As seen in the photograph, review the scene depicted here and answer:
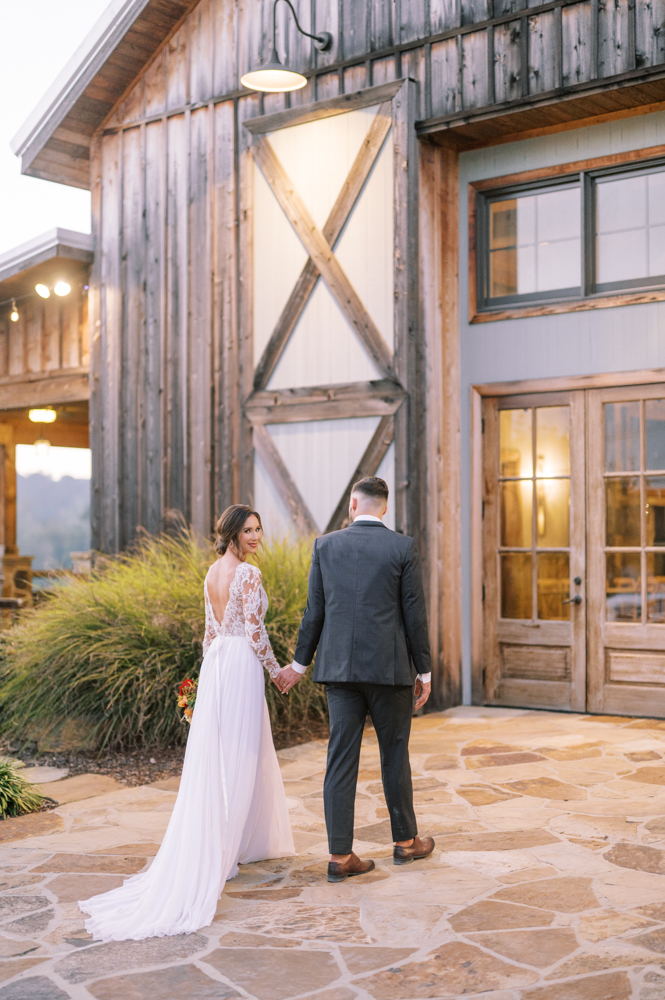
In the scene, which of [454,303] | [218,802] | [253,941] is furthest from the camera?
[454,303]

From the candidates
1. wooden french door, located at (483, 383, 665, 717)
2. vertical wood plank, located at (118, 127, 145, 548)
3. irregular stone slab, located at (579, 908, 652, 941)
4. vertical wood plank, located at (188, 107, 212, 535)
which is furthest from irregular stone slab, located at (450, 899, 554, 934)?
vertical wood plank, located at (118, 127, 145, 548)

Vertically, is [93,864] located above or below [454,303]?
below

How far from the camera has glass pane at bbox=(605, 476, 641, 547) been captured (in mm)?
7675

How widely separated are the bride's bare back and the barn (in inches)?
143

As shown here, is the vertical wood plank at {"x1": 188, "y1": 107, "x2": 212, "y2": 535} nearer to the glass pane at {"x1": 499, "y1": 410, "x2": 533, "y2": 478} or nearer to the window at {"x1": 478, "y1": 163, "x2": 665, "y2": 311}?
the window at {"x1": 478, "y1": 163, "x2": 665, "y2": 311}

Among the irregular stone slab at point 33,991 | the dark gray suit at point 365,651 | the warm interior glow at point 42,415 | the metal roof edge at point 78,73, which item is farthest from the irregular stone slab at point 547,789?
the warm interior glow at point 42,415

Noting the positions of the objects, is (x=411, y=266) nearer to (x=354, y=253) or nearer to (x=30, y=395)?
(x=354, y=253)

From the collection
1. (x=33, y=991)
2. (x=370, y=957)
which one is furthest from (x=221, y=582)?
(x=33, y=991)

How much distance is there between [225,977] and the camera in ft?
10.9

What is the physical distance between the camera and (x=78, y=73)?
989cm

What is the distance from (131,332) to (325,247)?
252 centimetres

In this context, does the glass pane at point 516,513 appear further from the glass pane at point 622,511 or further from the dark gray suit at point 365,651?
the dark gray suit at point 365,651

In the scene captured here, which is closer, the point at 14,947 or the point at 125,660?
the point at 14,947

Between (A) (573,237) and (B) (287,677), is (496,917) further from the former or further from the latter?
(A) (573,237)
